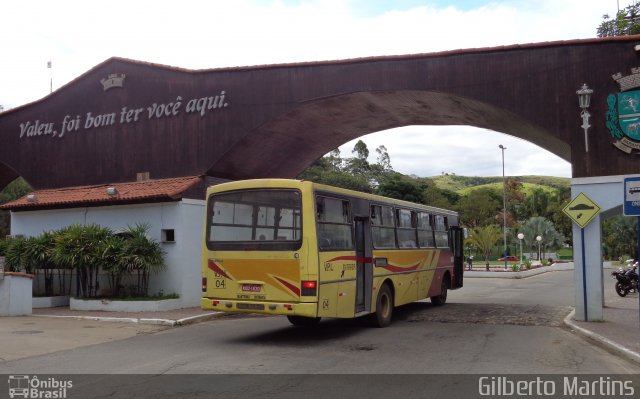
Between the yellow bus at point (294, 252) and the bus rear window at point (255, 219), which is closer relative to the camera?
the yellow bus at point (294, 252)

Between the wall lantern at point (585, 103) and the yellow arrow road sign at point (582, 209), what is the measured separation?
54.4 inches

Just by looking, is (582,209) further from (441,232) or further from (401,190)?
(401,190)

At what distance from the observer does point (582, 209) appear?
14.3 meters

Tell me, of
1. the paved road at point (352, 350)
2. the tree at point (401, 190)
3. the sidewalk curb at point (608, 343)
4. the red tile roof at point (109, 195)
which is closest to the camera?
the paved road at point (352, 350)

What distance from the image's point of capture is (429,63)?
16.7m

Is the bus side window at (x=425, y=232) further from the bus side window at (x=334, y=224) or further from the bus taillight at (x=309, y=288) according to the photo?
the bus taillight at (x=309, y=288)

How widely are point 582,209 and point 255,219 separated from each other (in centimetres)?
830

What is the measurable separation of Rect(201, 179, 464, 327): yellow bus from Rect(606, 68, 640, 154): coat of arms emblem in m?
6.41

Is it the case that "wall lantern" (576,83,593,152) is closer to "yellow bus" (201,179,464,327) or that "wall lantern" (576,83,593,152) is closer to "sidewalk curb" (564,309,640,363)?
"sidewalk curb" (564,309,640,363)

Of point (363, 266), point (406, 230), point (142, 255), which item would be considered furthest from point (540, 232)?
point (363, 266)

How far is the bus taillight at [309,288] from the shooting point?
10836 mm

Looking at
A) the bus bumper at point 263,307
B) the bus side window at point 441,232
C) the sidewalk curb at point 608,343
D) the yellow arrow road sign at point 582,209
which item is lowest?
the sidewalk curb at point 608,343

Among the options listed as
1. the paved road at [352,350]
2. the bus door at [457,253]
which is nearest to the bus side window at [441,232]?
the bus door at [457,253]
